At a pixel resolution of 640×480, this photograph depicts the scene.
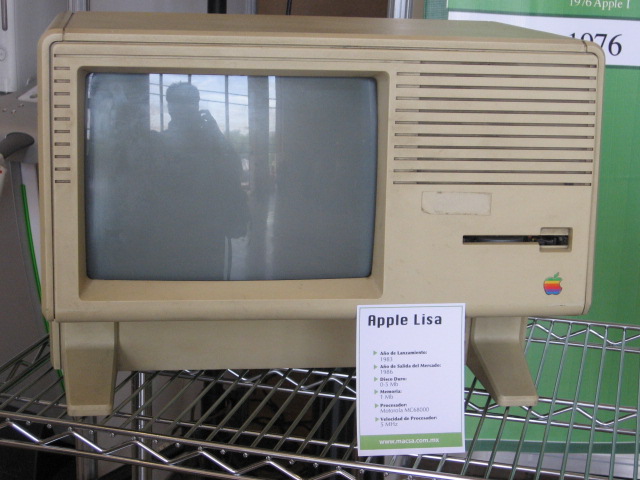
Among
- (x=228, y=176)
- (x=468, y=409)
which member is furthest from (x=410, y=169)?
(x=468, y=409)

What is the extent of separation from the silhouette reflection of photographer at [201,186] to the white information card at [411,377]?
16 centimetres

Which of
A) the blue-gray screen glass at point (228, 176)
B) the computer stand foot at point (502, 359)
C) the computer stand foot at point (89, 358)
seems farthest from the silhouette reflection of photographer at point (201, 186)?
the computer stand foot at point (502, 359)

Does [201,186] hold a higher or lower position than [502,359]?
higher

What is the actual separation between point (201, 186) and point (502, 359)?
1.26 ft

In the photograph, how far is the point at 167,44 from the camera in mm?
684

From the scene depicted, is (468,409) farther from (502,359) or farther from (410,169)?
(410,169)

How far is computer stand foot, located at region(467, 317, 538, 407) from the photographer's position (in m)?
0.81

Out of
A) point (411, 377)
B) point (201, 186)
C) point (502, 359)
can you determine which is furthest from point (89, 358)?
point (502, 359)

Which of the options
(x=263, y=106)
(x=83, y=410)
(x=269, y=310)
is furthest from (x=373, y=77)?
(x=83, y=410)

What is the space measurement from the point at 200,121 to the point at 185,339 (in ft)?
0.79

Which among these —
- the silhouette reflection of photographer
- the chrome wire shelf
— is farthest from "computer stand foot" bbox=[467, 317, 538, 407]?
the silhouette reflection of photographer

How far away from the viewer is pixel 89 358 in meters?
0.77

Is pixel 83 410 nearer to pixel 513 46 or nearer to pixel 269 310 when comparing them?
pixel 269 310

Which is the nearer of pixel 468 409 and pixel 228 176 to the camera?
pixel 228 176
